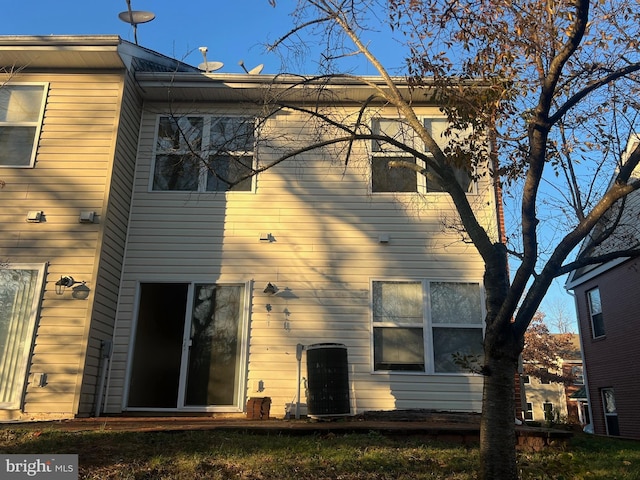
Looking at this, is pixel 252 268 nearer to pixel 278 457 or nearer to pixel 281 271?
pixel 281 271

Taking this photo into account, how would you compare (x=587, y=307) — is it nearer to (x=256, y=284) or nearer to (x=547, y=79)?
(x=256, y=284)

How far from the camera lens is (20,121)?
7.86m

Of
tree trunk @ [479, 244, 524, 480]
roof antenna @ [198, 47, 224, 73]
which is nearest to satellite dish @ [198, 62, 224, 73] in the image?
roof antenna @ [198, 47, 224, 73]

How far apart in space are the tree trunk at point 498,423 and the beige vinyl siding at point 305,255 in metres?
3.58

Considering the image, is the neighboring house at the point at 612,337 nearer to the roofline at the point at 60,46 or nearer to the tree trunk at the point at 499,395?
the tree trunk at the point at 499,395

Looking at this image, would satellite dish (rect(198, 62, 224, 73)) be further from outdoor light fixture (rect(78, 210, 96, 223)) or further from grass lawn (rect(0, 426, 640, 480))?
grass lawn (rect(0, 426, 640, 480))

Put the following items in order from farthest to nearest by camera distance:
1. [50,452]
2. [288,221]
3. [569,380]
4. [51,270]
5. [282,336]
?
[569,380]
[288,221]
[282,336]
[51,270]
[50,452]

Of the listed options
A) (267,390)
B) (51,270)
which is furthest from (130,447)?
(51,270)

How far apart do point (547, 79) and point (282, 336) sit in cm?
487

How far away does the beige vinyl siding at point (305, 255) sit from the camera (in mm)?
7465

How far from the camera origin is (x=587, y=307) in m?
15.9

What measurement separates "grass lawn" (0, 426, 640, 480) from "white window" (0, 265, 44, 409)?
1430 millimetres

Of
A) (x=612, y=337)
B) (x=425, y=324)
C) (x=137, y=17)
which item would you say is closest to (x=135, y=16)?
(x=137, y=17)

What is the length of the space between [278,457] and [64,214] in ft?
15.5
